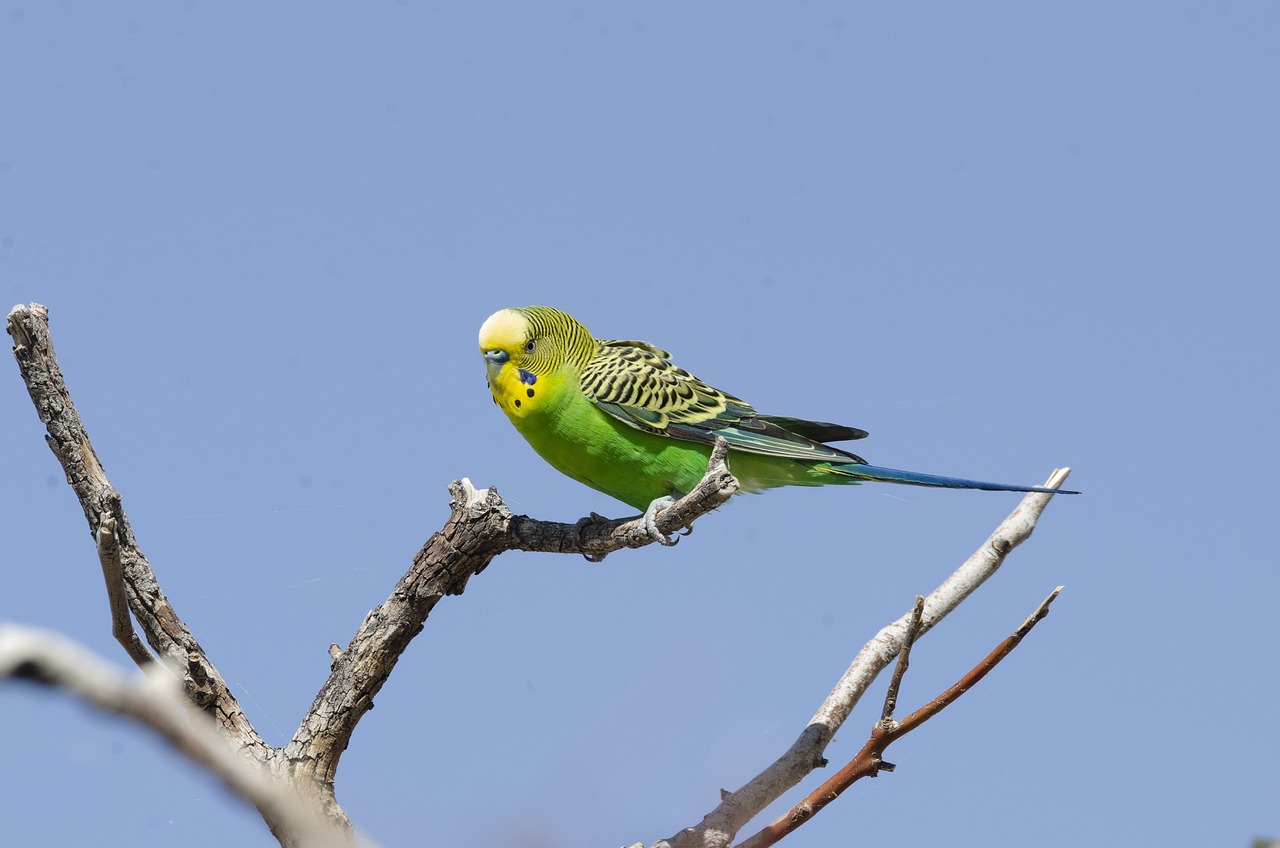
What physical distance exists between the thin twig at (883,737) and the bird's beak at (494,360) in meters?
2.34

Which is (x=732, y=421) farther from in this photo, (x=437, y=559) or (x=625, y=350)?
(x=437, y=559)

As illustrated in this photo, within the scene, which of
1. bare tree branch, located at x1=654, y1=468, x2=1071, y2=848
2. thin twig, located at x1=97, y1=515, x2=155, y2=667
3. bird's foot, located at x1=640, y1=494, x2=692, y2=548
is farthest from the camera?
bird's foot, located at x1=640, y1=494, x2=692, y2=548

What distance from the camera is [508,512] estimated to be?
4.00 meters

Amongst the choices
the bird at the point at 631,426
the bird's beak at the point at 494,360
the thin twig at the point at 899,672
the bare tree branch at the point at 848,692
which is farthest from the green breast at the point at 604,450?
the thin twig at the point at 899,672

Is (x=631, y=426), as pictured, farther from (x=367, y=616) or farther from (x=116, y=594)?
(x=116, y=594)

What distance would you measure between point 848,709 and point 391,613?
1630mm

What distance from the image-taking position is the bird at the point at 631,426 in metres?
4.55

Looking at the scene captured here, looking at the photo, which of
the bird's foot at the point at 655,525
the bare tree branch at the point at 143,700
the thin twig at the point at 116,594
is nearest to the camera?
the bare tree branch at the point at 143,700

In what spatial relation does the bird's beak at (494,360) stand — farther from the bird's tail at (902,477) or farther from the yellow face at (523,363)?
the bird's tail at (902,477)

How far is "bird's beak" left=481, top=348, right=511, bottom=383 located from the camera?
4.51 meters

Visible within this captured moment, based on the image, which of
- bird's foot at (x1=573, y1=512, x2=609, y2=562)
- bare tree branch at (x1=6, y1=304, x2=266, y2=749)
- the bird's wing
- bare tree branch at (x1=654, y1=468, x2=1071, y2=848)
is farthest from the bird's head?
bare tree branch at (x1=654, y1=468, x2=1071, y2=848)

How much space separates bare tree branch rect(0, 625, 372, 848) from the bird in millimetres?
3655

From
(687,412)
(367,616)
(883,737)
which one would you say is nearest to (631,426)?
(687,412)

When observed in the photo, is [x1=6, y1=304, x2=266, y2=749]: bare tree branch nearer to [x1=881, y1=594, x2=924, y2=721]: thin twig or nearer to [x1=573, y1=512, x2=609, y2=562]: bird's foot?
[x1=573, y1=512, x2=609, y2=562]: bird's foot
